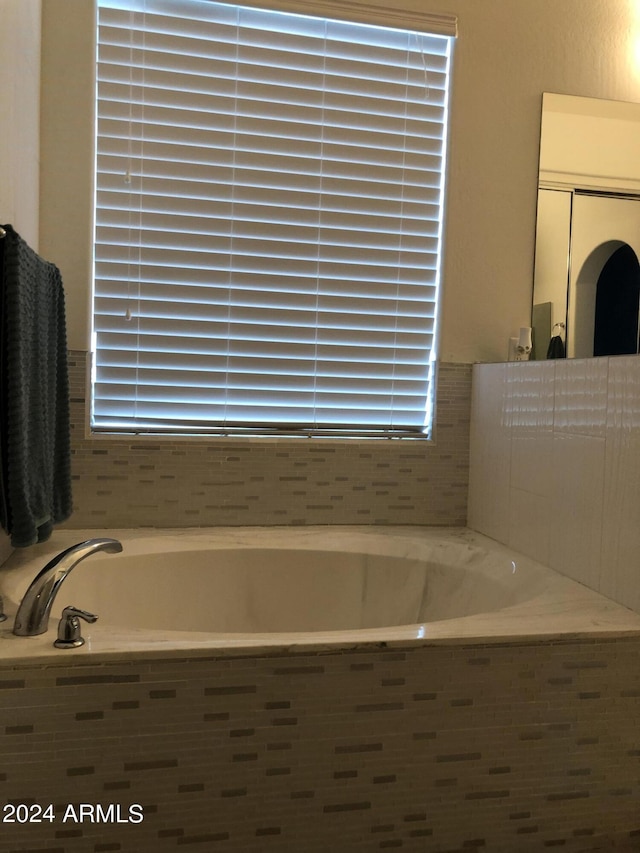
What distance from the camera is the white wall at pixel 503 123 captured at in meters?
2.60

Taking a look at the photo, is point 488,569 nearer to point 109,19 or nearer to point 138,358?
point 138,358

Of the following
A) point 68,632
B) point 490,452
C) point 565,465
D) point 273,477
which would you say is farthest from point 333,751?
point 490,452

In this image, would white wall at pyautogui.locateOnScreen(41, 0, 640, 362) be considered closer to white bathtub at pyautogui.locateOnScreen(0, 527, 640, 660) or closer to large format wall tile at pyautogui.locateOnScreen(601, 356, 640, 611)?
white bathtub at pyautogui.locateOnScreen(0, 527, 640, 660)

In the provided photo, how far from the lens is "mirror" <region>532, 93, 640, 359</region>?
2.46m

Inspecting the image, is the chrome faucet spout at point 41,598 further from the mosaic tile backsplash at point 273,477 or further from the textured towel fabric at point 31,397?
the mosaic tile backsplash at point 273,477

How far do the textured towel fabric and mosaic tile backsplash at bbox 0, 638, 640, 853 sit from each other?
42 centimetres

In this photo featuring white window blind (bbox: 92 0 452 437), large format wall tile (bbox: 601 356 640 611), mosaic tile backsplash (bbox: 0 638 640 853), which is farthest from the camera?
white window blind (bbox: 92 0 452 437)

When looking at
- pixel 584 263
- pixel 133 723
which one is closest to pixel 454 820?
pixel 133 723

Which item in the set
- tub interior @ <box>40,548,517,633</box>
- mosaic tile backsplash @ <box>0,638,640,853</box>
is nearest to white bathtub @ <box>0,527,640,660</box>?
tub interior @ <box>40,548,517,633</box>

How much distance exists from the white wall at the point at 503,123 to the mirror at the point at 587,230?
0.17 ft

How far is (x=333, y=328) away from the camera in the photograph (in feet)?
8.47

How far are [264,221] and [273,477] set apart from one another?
2.74 ft

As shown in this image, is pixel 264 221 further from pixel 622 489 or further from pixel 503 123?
pixel 622 489

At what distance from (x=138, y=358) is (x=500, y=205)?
4.39 ft
